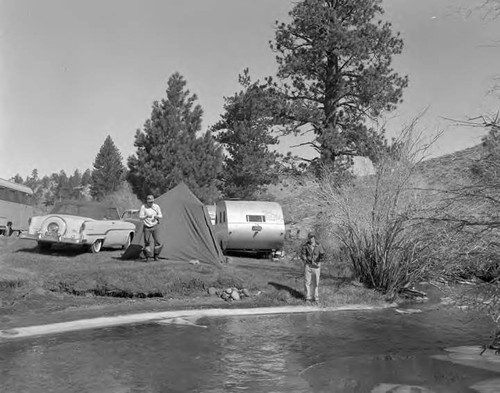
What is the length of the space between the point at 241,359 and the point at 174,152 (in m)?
34.8

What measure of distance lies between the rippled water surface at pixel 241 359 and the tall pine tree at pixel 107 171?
61.8 metres

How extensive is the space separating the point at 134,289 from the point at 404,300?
816cm

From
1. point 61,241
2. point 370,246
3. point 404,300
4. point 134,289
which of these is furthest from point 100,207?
point 404,300

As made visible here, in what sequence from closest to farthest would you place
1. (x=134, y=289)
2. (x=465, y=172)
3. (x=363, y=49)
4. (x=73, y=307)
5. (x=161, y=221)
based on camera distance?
(x=465, y=172) → (x=73, y=307) → (x=134, y=289) → (x=161, y=221) → (x=363, y=49)

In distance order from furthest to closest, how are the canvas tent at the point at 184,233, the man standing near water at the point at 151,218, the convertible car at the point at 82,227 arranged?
the canvas tent at the point at 184,233
the convertible car at the point at 82,227
the man standing near water at the point at 151,218

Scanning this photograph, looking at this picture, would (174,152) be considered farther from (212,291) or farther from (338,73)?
(212,291)

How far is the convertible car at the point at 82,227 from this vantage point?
53.8 feet

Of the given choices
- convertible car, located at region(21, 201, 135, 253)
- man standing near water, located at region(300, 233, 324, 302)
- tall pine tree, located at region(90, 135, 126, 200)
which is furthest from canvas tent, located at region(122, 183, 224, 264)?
tall pine tree, located at region(90, 135, 126, 200)

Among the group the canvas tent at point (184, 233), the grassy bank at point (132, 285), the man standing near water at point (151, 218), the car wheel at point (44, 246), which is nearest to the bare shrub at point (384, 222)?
the grassy bank at point (132, 285)

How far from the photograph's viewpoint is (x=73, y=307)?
12.0 meters

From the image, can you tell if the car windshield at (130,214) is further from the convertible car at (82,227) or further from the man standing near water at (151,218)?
the man standing near water at (151,218)

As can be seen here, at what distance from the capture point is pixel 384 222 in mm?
15969

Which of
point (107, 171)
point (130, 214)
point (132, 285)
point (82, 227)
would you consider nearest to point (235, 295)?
point (132, 285)

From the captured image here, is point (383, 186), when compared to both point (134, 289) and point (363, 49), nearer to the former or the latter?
point (134, 289)
